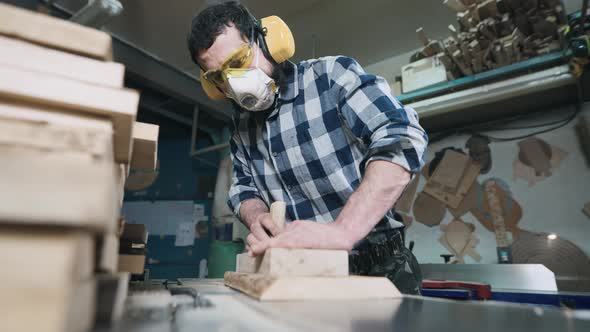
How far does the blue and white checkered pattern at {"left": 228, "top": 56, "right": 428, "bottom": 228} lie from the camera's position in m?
1.09

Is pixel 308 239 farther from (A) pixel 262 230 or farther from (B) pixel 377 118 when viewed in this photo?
(B) pixel 377 118

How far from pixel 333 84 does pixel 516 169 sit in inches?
81.6

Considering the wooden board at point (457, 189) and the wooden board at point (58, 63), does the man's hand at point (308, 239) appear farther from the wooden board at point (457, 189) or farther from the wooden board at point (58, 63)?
the wooden board at point (457, 189)

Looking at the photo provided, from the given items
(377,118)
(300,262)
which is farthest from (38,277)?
(377,118)

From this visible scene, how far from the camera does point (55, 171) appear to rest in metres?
0.30

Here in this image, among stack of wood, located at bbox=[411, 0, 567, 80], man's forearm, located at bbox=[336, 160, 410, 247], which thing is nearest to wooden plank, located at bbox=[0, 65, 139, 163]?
man's forearm, located at bbox=[336, 160, 410, 247]

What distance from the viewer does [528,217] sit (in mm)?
2475

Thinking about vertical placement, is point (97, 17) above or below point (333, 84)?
above

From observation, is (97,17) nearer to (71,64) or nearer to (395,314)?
(71,64)

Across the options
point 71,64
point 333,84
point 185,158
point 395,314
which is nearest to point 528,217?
point 333,84

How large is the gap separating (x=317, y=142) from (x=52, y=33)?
3.27 ft

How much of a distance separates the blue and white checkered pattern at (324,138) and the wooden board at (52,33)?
804 mm

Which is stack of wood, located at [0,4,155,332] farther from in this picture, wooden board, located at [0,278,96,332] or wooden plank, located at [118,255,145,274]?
wooden plank, located at [118,255,145,274]

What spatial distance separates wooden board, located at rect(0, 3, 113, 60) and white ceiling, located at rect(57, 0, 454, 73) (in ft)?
8.06
